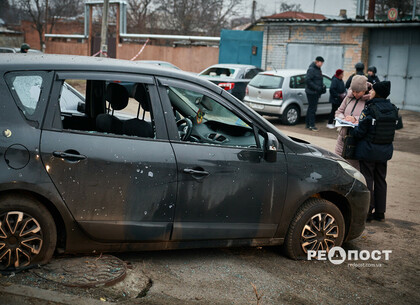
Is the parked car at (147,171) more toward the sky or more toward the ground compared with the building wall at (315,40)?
more toward the ground

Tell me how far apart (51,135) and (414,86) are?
18651mm

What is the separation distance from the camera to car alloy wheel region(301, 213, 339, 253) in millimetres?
5168

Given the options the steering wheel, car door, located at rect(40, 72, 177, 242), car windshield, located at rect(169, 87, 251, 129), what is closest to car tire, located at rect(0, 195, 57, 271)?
car door, located at rect(40, 72, 177, 242)

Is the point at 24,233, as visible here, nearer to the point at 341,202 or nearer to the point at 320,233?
the point at 320,233

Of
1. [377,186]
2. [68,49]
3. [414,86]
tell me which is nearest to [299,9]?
[68,49]

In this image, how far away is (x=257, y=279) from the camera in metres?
4.62

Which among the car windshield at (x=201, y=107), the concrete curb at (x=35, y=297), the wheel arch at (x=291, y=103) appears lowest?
the concrete curb at (x=35, y=297)

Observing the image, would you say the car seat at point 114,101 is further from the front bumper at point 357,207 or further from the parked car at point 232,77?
the parked car at point 232,77

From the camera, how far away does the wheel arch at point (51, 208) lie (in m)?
4.10

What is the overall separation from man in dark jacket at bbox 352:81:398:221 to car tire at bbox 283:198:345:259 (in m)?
1.62

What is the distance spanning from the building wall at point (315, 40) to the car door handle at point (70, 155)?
19.2 m

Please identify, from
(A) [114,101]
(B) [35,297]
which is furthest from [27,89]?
(B) [35,297]

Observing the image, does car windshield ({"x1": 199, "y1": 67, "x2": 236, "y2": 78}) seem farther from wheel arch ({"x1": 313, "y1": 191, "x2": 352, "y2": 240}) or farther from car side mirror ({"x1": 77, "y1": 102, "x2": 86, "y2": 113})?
wheel arch ({"x1": 313, "y1": 191, "x2": 352, "y2": 240})

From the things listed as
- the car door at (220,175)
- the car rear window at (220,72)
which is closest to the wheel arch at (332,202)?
the car door at (220,175)
